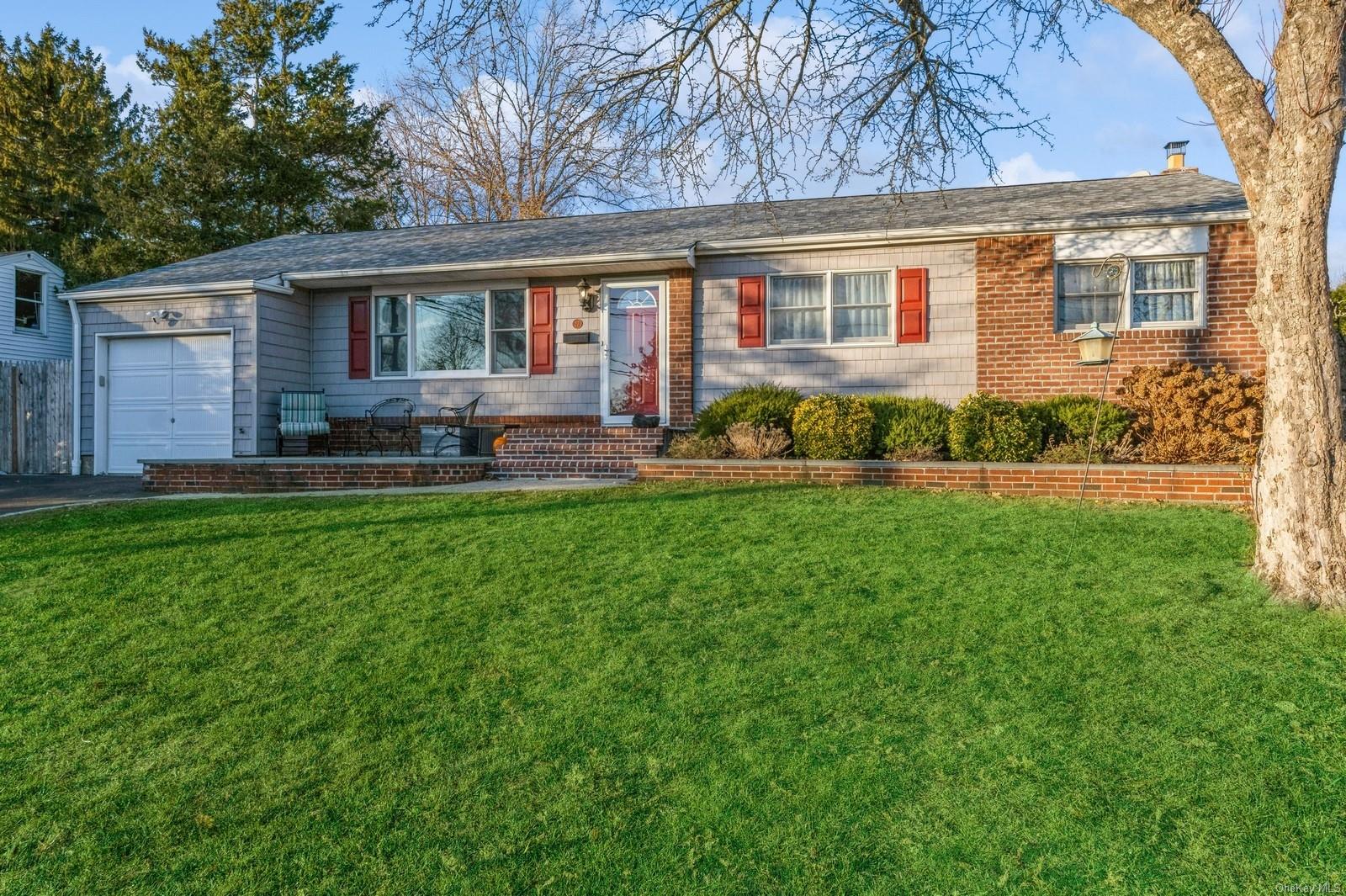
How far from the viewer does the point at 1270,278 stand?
5.20m

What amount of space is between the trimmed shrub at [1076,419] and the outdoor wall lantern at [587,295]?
5.90 metres

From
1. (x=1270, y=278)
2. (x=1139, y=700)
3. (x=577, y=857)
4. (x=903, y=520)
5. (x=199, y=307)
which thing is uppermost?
(x=199, y=307)

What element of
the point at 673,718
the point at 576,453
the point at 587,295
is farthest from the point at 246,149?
the point at 673,718

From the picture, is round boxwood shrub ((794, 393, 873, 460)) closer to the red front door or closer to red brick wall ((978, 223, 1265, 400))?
red brick wall ((978, 223, 1265, 400))

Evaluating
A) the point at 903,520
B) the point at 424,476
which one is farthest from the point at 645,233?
the point at 903,520

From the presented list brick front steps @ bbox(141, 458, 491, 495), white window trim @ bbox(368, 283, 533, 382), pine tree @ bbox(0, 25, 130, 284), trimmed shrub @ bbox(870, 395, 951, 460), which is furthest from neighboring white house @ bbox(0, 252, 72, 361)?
trimmed shrub @ bbox(870, 395, 951, 460)

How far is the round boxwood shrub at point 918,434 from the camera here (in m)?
9.70

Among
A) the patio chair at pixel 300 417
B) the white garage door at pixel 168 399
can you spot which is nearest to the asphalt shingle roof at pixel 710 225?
the white garage door at pixel 168 399

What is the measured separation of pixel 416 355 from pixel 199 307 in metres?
3.14

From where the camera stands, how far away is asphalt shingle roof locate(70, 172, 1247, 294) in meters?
11.7

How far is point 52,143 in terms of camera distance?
25500mm

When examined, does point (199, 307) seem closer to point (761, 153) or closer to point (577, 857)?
point (761, 153)

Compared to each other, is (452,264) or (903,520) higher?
(452,264)

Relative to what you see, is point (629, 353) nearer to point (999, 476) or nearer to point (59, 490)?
point (999, 476)
